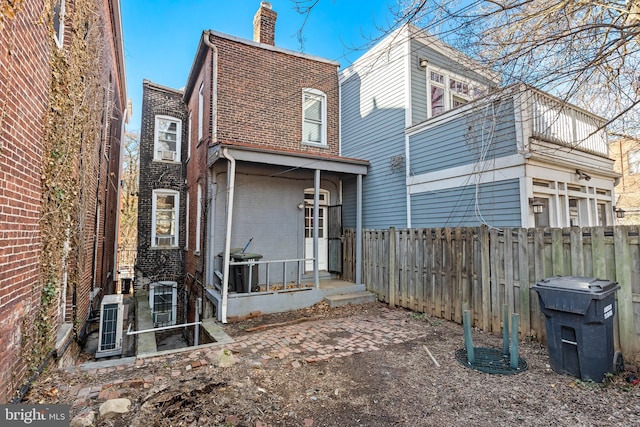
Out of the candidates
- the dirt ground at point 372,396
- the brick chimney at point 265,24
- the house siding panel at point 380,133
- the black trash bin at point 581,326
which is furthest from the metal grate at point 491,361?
the brick chimney at point 265,24

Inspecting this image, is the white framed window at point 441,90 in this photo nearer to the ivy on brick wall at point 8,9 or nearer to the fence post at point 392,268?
the fence post at point 392,268

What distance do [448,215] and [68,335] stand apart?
747 centimetres

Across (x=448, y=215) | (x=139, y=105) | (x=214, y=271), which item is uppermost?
(x=139, y=105)

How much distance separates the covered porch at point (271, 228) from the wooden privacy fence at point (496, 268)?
1.33 m

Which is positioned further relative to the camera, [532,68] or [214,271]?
[214,271]

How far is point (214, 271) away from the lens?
26.7 feet

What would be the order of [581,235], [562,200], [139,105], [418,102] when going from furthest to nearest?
[139,105] < [418,102] < [562,200] < [581,235]

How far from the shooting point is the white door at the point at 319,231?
31.5 feet

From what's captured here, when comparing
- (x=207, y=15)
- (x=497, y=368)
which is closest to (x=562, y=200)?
(x=497, y=368)

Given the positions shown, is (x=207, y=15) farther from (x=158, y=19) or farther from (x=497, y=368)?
(x=497, y=368)

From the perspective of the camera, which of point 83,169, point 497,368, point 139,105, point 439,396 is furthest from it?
point 139,105

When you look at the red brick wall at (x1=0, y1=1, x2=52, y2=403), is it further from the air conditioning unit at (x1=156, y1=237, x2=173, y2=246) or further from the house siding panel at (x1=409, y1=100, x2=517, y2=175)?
the air conditioning unit at (x1=156, y1=237, x2=173, y2=246)

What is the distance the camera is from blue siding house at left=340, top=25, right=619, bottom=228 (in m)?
6.06

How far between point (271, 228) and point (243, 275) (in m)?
1.98
